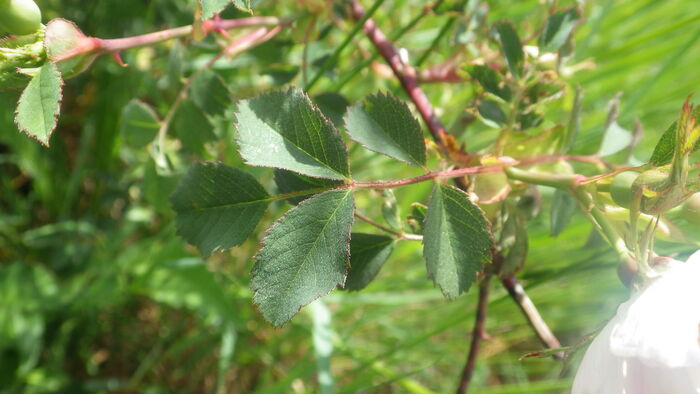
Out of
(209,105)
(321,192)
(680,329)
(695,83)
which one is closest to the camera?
(680,329)

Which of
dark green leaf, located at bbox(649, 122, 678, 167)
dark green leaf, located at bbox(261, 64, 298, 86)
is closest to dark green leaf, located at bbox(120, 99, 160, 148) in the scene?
dark green leaf, located at bbox(261, 64, 298, 86)

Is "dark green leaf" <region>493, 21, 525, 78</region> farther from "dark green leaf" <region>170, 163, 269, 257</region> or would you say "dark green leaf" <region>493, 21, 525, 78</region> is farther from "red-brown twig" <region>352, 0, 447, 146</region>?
"dark green leaf" <region>170, 163, 269, 257</region>

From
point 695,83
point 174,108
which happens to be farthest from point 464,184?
point 695,83

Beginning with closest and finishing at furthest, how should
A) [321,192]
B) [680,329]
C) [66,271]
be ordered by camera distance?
1. [680,329]
2. [321,192]
3. [66,271]

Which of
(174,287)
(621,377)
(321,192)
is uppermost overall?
(321,192)

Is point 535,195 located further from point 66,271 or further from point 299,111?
point 66,271

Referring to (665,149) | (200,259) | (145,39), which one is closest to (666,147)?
(665,149)
